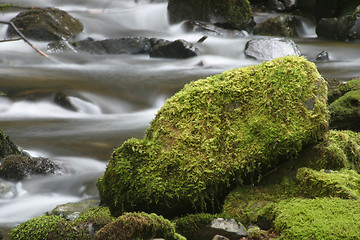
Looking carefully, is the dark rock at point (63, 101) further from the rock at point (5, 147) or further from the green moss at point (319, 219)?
the green moss at point (319, 219)

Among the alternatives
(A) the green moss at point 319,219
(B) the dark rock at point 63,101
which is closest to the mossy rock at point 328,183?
(A) the green moss at point 319,219

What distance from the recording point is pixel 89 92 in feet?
31.8

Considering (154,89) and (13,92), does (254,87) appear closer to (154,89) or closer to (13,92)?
(154,89)

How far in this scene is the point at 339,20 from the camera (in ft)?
52.7

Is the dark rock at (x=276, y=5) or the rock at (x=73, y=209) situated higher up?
the dark rock at (x=276, y=5)

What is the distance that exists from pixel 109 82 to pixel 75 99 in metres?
1.76

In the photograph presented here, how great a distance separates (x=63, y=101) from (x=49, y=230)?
19.0 feet

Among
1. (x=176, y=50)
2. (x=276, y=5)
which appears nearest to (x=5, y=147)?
(x=176, y=50)

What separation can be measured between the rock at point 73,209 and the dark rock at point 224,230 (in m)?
1.79

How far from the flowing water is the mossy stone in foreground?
5.44 feet

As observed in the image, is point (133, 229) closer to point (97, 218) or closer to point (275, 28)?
point (97, 218)

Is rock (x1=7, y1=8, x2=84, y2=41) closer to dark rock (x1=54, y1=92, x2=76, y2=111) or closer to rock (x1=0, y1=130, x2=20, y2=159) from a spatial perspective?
dark rock (x1=54, y1=92, x2=76, y2=111)

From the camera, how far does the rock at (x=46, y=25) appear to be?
14.2 m

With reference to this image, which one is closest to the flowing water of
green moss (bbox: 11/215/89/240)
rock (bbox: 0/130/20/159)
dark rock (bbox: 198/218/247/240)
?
rock (bbox: 0/130/20/159)
